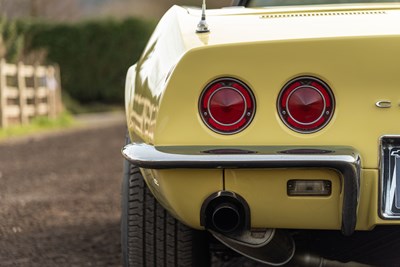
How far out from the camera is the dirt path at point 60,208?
4285mm

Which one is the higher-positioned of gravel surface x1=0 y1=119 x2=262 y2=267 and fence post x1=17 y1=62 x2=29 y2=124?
gravel surface x1=0 y1=119 x2=262 y2=267

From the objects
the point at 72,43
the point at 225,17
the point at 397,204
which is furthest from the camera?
the point at 72,43

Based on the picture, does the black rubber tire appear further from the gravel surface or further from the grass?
the grass

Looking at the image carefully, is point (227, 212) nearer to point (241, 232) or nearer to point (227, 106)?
point (241, 232)

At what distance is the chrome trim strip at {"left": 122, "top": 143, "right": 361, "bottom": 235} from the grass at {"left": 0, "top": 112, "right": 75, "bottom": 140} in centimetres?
1231

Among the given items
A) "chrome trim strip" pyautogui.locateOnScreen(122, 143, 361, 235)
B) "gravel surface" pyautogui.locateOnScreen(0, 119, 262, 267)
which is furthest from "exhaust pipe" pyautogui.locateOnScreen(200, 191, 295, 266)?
"gravel surface" pyautogui.locateOnScreen(0, 119, 262, 267)

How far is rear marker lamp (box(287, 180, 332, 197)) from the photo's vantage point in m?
2.51

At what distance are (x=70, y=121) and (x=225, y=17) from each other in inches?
657

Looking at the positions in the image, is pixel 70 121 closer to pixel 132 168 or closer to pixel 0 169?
pixel 0 169

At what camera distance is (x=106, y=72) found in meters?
27.8

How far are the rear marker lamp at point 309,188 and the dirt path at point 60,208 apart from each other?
1.74 metres

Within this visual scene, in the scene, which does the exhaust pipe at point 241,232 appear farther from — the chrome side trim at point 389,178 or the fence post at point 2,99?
the fence post at point 2,99

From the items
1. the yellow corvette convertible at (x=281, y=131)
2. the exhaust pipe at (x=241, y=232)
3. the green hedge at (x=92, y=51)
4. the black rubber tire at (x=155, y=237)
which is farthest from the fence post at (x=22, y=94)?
the yellow corvette convertible at (x=281, y=131)

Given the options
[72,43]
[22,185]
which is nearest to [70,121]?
[72,43]
